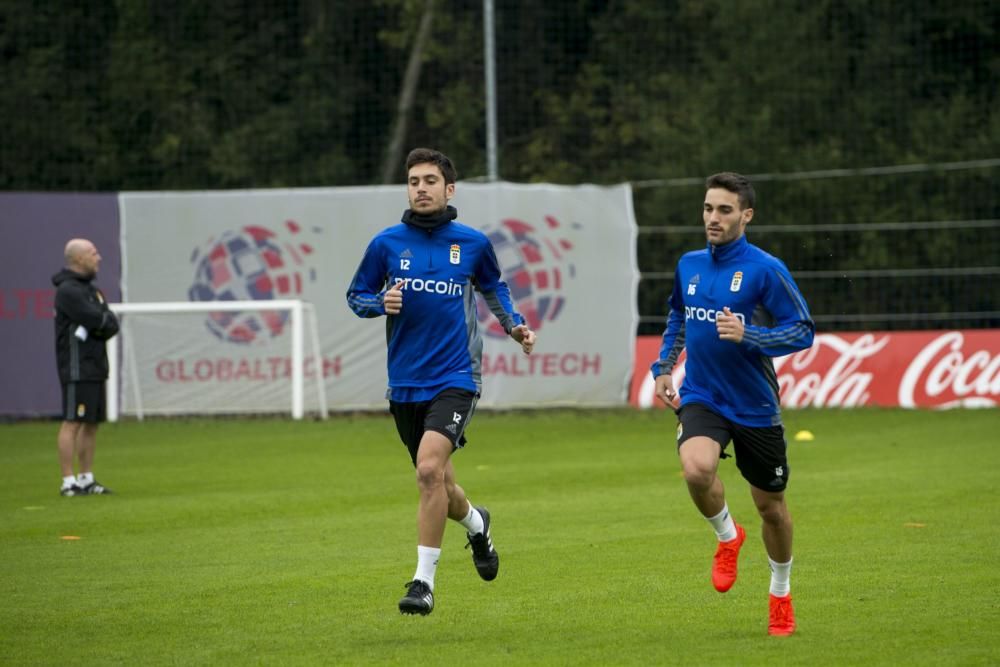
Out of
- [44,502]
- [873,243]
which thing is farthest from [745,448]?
[873,243]

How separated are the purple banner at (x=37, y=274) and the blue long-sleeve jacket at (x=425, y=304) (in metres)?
15.7

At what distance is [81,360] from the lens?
15055mm

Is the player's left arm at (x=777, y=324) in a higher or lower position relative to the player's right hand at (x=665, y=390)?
higher

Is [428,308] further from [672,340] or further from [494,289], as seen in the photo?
[672,340]

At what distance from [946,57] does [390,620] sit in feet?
74.3

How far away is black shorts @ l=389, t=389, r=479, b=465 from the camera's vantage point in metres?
8.40

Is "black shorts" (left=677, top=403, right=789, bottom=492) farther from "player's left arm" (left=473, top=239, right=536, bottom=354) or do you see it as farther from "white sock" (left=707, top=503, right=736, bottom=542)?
"player's left arm" (left=473, top=239, right=536, bottom=354)

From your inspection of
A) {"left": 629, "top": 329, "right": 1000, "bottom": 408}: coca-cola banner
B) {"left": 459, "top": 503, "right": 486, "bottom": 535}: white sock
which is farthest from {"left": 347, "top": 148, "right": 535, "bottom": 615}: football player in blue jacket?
{"left": 629, "top": 329, "right": 1000, "bottom": 408}: coca-cola banner

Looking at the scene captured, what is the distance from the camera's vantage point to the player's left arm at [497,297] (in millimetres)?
8828

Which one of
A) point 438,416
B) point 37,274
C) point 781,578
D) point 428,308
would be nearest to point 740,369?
point 781,578

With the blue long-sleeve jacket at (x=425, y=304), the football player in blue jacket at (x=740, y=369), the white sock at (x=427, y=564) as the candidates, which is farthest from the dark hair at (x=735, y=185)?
the white sock at (x=427, y=564)

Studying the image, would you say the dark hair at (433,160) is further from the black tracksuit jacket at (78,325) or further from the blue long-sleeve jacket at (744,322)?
the black tracksuit jacket at (78,325)

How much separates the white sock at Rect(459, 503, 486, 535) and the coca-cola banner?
12.8 metres

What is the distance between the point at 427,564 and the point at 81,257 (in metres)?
8.18
